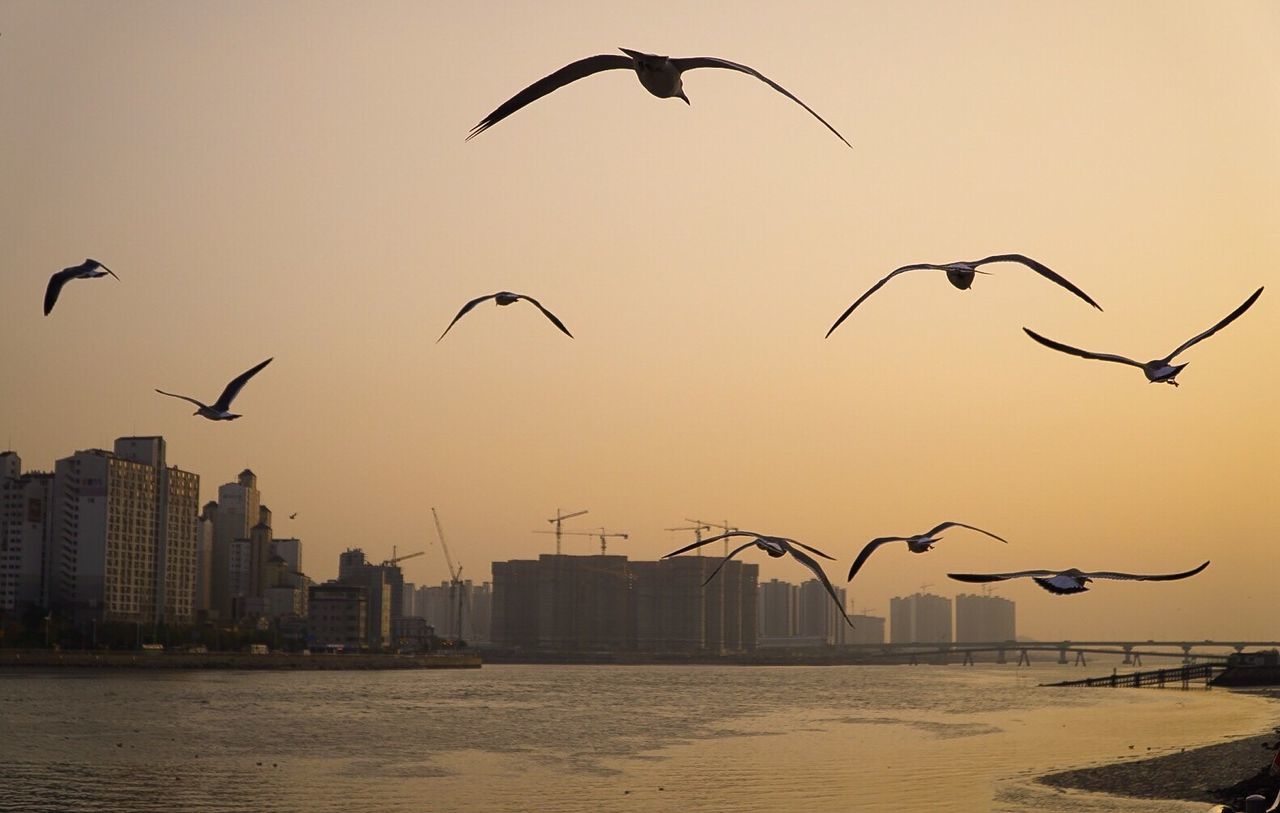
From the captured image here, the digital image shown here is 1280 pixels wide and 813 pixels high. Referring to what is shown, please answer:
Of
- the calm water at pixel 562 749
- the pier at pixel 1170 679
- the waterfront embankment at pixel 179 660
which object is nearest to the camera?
the calm water at pixel 562 749

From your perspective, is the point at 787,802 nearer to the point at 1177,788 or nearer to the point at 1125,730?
the point at 1177,788

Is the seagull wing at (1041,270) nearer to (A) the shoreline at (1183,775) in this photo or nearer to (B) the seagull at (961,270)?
(B) the seagull at (961,270)


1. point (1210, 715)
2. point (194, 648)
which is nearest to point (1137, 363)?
point (1210, 715)

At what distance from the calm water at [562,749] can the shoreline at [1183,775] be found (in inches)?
51.4

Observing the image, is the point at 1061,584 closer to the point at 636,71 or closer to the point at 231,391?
the point at 636,71

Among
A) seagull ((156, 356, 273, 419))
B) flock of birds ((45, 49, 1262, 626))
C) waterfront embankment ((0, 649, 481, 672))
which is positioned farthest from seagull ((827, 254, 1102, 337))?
waterfront embankment ((0, 649, 481, 672))

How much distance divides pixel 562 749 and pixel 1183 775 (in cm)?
2601

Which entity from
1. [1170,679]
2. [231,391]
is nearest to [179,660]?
[1170,679]

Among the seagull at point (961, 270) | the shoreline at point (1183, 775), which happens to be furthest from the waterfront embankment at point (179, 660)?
the seagull at point (961, 270)

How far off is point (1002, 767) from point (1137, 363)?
4129 cm

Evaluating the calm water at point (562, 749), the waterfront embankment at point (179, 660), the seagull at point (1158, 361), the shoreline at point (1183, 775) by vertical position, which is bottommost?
the waterfront embankment at point (179, 660)

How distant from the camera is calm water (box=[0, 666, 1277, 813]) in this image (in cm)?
4294

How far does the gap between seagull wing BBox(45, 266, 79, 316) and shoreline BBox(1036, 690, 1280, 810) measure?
26.6 meters

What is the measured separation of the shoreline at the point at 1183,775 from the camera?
3856 centimetres
